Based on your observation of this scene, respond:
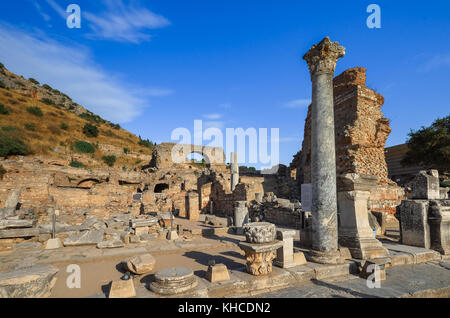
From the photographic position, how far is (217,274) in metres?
4.04

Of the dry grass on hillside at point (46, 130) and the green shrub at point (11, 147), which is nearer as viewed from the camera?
the green shrub at point (11, 147)

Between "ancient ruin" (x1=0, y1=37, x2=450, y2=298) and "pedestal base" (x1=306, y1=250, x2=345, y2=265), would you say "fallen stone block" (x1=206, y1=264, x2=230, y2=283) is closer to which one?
"ancient ruin" (x1=0, y1=37, x2=450, y2=298)

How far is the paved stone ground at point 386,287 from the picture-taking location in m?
3.88

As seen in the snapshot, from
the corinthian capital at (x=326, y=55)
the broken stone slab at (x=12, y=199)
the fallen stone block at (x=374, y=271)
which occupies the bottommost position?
the fallen stone block at (x=374, y=271)

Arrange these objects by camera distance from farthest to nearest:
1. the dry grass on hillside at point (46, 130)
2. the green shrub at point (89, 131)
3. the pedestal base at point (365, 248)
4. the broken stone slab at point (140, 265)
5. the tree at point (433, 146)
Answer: the green shrub at point (89, 131) → the dry grass on hillside at point (46, 130) → the tree at point (433, 146) → the pedestal base at point (365, 248) → the broken stone slab at point (140, 265)

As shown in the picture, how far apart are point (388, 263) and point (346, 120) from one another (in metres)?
12.6

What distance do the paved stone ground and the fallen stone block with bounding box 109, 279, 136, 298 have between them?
211 centimetres

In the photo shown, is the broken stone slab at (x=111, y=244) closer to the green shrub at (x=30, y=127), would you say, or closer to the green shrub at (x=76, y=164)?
the green shrub at (x=76, y=164)

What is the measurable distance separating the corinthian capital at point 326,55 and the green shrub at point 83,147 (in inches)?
1616

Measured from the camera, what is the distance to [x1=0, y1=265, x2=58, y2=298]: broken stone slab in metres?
3.29

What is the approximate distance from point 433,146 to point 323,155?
2467 cm

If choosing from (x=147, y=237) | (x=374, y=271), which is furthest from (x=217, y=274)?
(x=147, y=237)

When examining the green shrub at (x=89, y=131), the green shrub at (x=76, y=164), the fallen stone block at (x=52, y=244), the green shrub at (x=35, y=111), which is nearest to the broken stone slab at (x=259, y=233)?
the fallen stone block at (x=52, y=244)
